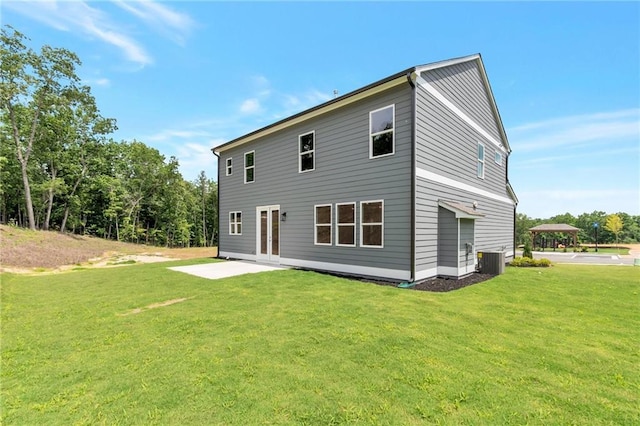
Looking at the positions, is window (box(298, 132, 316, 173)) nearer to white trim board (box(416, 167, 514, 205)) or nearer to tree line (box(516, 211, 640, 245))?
A: white trim board (box(416, 167, 514, 205))

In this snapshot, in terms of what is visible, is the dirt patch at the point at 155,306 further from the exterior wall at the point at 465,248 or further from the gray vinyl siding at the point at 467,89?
the gray vinyl siding at the point at 467,89

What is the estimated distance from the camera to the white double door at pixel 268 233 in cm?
1109

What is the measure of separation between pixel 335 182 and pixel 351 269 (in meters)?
2.70

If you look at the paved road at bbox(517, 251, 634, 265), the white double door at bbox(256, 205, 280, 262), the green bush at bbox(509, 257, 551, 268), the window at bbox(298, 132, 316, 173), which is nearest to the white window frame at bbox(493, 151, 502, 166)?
the green bush at bbox(509, 257, 551, 268)

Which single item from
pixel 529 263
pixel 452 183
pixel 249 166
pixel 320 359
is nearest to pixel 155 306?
pixel 320 359

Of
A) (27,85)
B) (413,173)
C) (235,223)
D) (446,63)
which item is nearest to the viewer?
(413,173)

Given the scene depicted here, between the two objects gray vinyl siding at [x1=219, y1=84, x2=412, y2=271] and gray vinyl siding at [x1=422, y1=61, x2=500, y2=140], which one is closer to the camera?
gray vinyl siding at [x1=219, y1=84, x2=412, y2=271]

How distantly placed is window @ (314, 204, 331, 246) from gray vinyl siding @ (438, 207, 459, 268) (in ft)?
10.7

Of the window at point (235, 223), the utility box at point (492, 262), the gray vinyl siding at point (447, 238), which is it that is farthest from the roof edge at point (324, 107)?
the utility box at point (492, 262)

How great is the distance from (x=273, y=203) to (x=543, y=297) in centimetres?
857

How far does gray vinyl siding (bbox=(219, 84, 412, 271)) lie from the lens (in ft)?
→ 24.2

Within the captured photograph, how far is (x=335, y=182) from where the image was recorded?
8914 millimetres

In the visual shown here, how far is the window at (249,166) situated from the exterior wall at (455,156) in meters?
7.29

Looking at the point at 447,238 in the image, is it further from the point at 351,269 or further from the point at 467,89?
the point at 467,89
